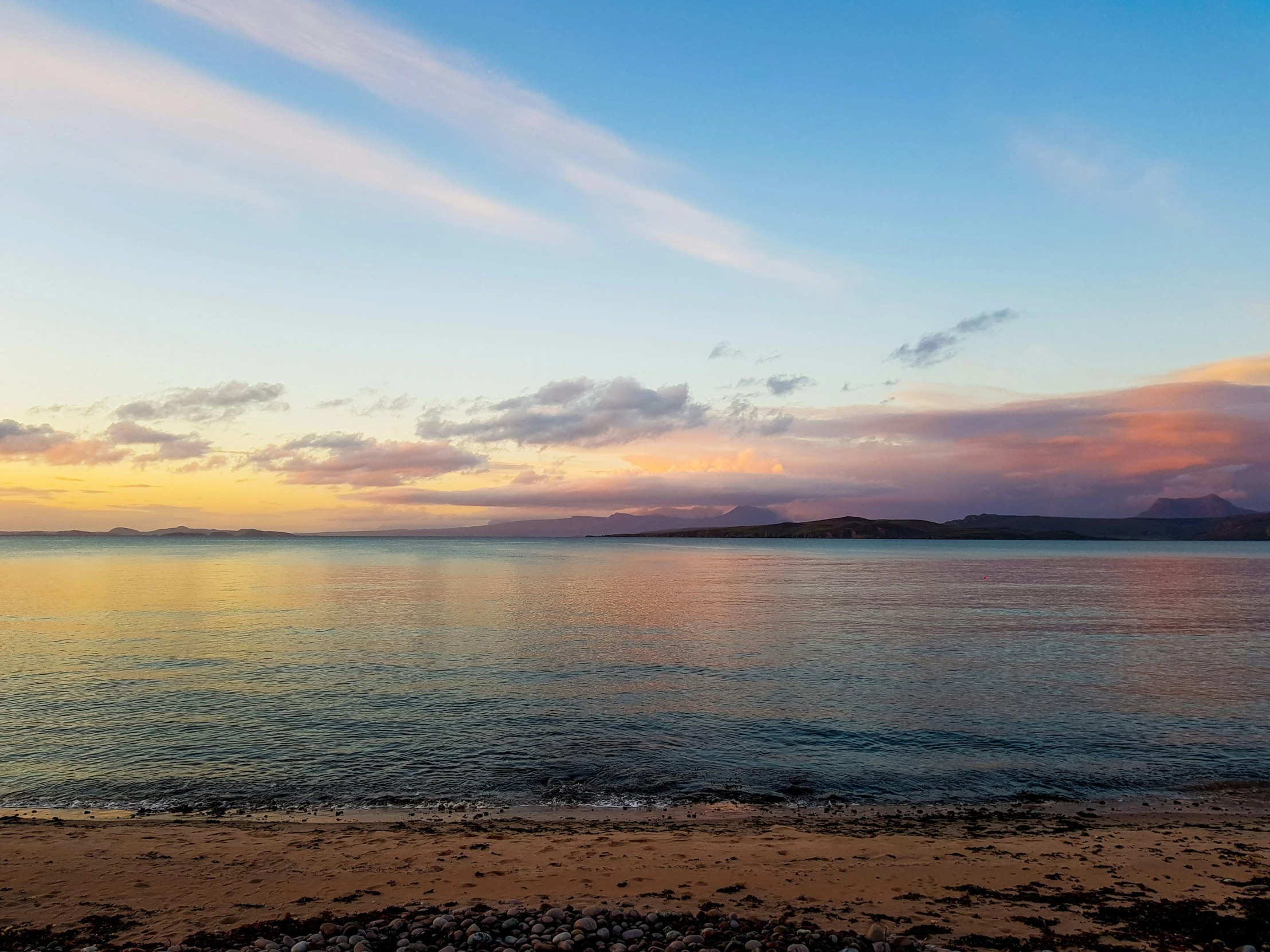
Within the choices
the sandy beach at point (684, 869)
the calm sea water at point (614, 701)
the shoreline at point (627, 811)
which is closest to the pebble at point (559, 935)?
the sandy beach at point (684, 869)

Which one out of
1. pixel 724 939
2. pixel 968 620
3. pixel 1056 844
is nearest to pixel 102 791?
pixel 724 939

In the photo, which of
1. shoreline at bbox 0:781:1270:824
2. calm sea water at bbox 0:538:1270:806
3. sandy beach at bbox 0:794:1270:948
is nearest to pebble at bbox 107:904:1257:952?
sandy beach at bbox 0:794:1270:948

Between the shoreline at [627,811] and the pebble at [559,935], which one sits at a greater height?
the pebble at [559,935]

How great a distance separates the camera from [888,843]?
651 inches

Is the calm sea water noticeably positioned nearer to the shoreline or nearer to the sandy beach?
the shoreline

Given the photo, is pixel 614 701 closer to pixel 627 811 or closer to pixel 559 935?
pixel 627 811

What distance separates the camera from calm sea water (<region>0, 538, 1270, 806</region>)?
2188cm

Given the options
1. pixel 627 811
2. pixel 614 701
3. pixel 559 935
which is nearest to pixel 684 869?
pixel 559 935

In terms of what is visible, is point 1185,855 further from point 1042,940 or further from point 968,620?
point 968,620

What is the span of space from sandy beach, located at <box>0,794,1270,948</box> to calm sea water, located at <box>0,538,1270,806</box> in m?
2.29

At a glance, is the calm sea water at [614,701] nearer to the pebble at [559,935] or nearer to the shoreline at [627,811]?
the shoreline at [627,811]

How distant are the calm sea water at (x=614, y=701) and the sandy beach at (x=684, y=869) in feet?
7.50

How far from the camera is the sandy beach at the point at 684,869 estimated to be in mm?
12453

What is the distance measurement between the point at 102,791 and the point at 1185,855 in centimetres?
2683
